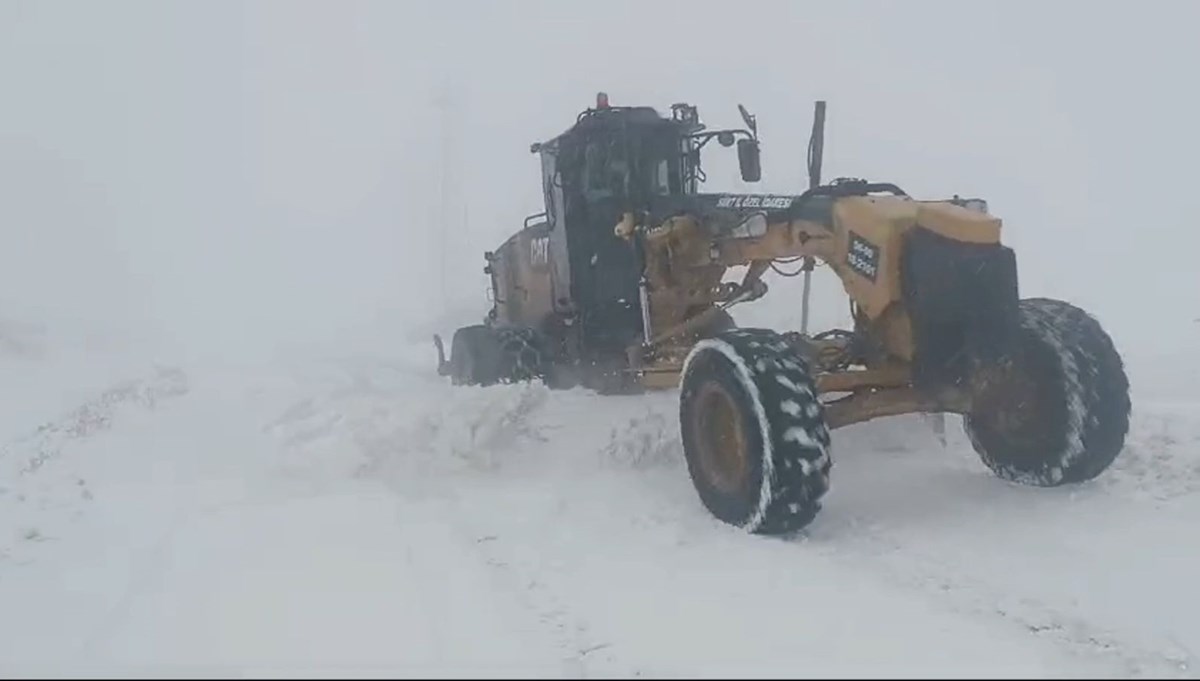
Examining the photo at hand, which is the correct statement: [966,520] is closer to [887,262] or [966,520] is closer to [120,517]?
[887,262]

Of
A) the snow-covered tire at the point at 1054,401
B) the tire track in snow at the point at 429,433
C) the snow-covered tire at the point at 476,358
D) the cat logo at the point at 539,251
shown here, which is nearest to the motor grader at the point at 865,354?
the snow-covered tire at the point at 1054,401

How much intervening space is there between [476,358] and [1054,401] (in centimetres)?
603

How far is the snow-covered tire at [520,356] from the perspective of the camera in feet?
37.1

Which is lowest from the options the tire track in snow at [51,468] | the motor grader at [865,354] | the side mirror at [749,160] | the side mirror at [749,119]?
the tire track in snow at [51,468]

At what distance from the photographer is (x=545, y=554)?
6180 millimetres

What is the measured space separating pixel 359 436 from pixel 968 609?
474cm

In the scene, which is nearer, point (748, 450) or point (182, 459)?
point (748, 450)

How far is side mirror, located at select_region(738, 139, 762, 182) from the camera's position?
9.65m

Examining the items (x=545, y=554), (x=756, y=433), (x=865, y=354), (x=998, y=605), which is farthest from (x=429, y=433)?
(x=998, y=605)

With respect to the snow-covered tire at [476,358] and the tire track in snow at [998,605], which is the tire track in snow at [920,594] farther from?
the snow-covered tire at [476,358]

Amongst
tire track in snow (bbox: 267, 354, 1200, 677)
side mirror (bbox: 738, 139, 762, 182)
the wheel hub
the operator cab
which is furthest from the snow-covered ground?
side mirror (bbox: 738, 139, 762, 182)

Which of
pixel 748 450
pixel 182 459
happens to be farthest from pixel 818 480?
pixel 182 459

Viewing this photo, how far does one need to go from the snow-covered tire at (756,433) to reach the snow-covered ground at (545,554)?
0.20 metres

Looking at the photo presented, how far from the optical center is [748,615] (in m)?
4.98
